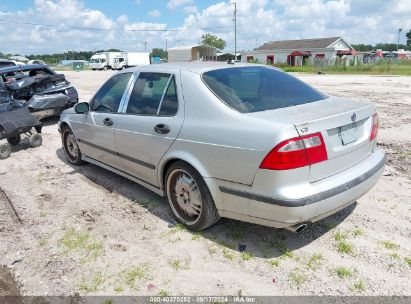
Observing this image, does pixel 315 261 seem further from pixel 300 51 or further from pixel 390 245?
pixel 300 51

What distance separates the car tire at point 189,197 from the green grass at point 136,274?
0.71m

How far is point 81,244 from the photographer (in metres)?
3.79

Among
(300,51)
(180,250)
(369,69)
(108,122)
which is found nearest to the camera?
(180,250)

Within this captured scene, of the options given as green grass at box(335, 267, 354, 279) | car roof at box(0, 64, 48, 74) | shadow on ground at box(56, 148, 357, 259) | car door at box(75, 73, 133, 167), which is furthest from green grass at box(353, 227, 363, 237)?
car roof at box(0, 64, 48, 74)

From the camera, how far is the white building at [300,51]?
60.8m

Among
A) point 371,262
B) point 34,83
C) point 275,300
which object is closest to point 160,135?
point 275,300

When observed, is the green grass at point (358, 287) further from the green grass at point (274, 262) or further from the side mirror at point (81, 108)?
the side mirror at point (81, 108)

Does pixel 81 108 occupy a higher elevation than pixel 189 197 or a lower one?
higher

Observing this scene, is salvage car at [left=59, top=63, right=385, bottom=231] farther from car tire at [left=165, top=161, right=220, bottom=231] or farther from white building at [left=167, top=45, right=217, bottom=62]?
white building at [left=167, top=45, right=217, bottom=62]

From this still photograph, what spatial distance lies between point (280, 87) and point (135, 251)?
7.30 ft

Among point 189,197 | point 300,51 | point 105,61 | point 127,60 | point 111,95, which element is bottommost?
point 105,61

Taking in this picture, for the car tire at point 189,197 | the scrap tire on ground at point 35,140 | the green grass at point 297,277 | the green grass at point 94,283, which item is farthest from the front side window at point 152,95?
the scrap tire on ground at point 35,140

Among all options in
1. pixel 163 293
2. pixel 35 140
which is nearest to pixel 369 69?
pixel 35 140

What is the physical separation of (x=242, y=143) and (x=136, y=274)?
144 cm
